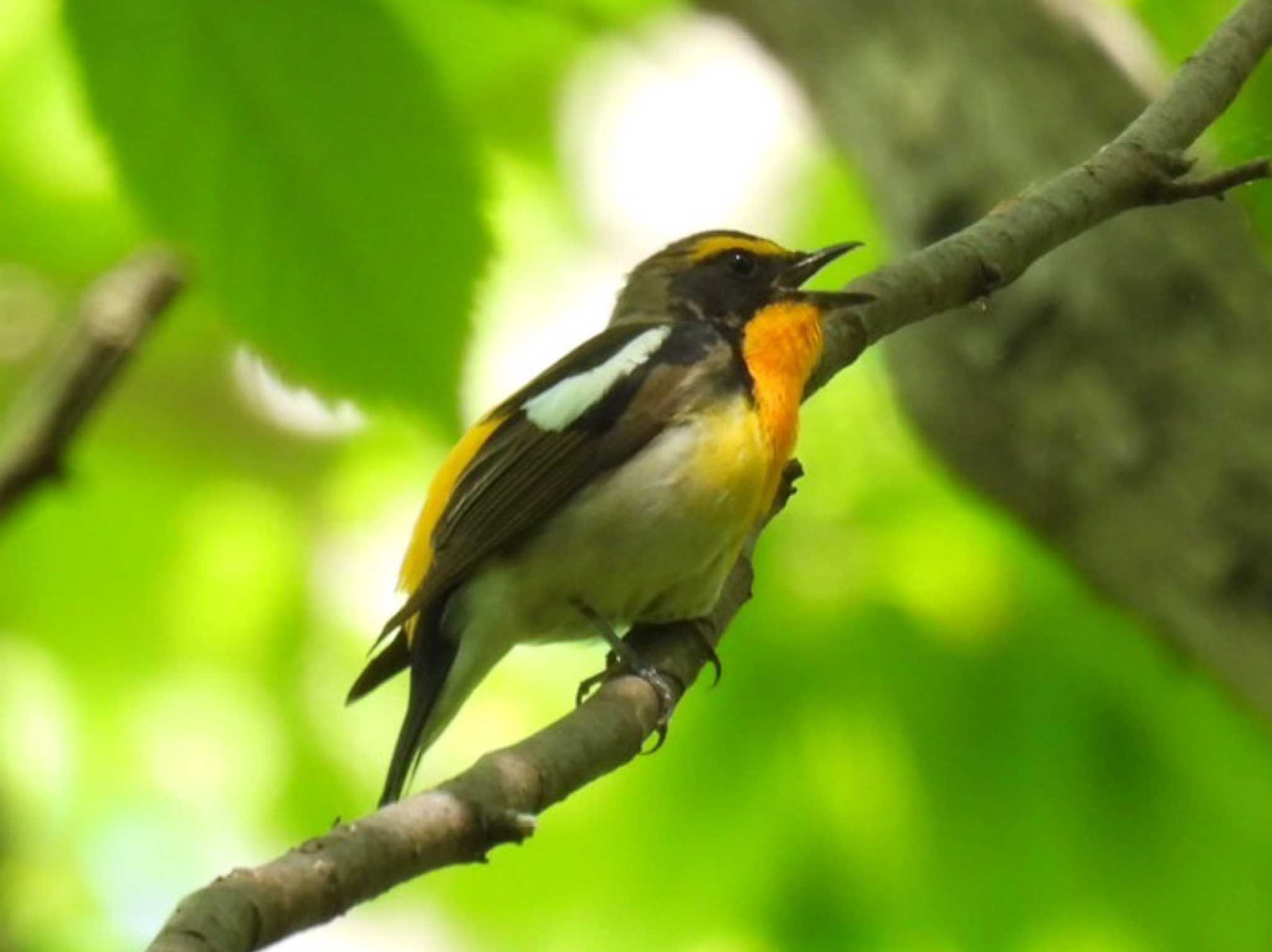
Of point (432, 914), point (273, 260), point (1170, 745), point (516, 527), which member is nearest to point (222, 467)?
point (432, 914)

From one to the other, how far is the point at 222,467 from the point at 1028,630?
2.80m

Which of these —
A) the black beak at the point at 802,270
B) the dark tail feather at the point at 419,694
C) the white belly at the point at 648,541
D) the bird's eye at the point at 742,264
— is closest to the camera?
the dark tail feather at the point at 419,694

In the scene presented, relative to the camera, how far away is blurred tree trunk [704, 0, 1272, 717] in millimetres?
4059

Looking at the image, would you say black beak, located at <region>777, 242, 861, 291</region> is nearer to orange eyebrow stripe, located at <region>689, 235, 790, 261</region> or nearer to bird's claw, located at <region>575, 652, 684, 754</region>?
orange eyebrow stripe, located at <region>689, 235, 790, 261</region>

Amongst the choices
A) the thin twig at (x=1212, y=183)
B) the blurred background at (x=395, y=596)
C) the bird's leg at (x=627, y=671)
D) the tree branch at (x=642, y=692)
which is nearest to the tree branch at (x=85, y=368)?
the blurred background at (x=395, y=596)

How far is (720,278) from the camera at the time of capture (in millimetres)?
4523

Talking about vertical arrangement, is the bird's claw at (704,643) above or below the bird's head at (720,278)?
below

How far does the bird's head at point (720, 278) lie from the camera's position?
4383 mm

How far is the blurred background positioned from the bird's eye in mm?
549

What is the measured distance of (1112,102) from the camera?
4488mm

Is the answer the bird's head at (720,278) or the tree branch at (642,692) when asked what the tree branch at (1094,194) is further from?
the bird's head at (720,278)

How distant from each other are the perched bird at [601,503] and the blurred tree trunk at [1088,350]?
20.8 inches

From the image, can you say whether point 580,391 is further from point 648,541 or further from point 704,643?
point 704,643

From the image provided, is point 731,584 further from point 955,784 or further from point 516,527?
point 955,784
